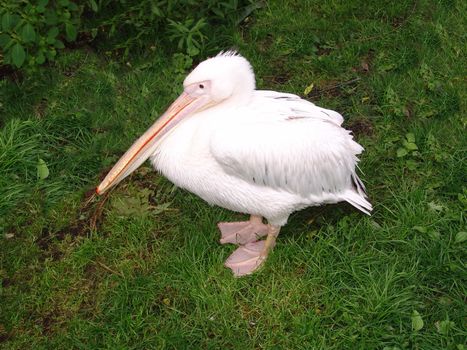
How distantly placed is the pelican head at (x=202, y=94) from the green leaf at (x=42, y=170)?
94cm

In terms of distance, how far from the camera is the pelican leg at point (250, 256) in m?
3.13

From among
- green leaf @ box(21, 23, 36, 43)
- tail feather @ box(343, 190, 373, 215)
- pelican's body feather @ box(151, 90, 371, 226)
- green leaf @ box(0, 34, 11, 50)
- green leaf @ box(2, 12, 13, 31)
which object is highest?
green leaf @ box(2, 12, 13, 31)

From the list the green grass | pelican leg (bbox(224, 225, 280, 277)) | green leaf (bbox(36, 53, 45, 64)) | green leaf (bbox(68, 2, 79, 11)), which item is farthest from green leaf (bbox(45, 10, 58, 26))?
pelican leg (bbox(224, 225, 280, 277))

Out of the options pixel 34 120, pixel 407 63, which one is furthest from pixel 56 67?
pixel 407 63

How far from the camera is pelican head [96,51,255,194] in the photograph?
2898 mm

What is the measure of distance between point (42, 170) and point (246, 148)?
67.9 inches

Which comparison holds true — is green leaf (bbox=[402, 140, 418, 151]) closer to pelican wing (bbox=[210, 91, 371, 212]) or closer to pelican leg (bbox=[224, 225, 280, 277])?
pelican wing (bbox=[210, 91, 371, 212])

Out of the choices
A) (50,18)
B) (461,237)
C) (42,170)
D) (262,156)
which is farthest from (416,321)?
(50,18)

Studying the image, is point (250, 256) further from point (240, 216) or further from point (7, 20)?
point (7, 20)

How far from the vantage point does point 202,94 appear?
2977 millimetres

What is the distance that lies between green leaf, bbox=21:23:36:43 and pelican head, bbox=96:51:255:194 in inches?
53.2

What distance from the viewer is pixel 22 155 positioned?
3.78 m

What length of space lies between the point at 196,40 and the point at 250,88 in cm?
152

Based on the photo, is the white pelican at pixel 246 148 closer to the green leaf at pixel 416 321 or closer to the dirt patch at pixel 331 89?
the green leaf at pixel 416 321
